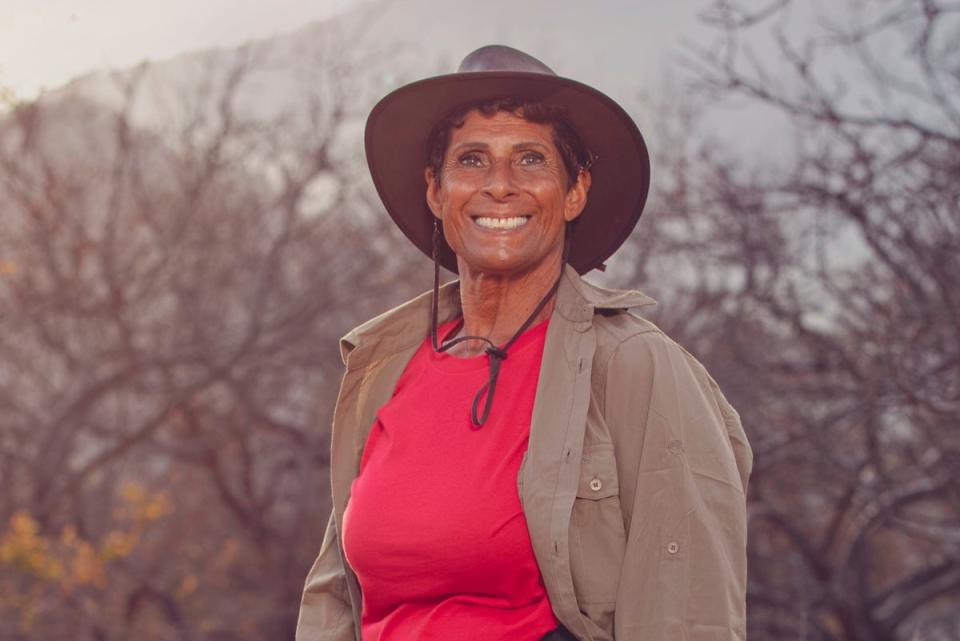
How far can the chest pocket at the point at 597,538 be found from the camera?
250 centimetres

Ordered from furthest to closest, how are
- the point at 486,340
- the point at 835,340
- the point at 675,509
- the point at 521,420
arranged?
the point at 835,340, the point at 486,340, the point at 521,420, the point at 675,509

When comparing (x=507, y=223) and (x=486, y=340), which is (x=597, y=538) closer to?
(x=486, y=340)

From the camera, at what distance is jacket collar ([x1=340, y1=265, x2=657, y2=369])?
2.78 meters

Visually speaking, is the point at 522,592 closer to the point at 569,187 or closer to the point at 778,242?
the point at 569,187

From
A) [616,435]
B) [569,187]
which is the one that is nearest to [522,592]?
[616,435]

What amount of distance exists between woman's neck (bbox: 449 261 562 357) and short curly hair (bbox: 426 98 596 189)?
0.23 m

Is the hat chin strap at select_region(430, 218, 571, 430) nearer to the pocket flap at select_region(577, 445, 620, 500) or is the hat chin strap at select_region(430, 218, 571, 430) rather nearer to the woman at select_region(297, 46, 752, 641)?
the woman at select_region(297, 46, 752, 641)

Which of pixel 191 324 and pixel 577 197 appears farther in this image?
pixel 191 324

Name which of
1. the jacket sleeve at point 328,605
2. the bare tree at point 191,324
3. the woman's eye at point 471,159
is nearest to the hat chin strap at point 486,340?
the woman's eye at point 471,159

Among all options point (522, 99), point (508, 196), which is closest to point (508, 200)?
point (508, 196)

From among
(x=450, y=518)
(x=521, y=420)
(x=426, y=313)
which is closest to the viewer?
(x=450, y=518)

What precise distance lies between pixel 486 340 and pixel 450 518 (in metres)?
0.42

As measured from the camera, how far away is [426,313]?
10.4ft

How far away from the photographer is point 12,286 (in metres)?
12.6
